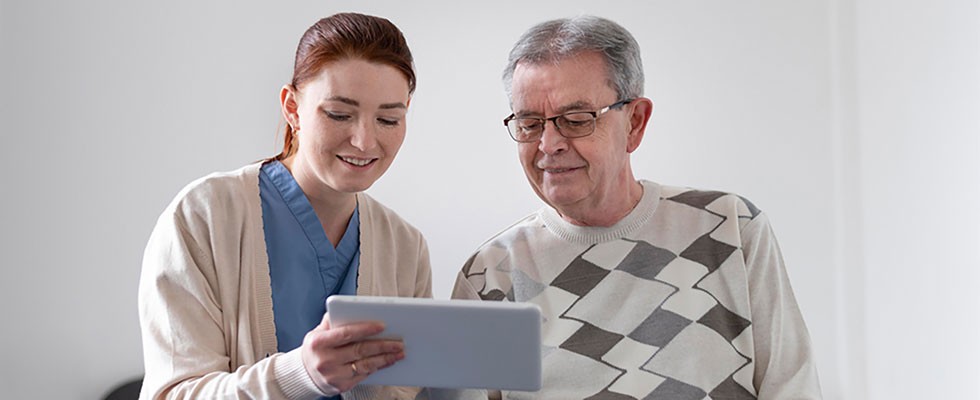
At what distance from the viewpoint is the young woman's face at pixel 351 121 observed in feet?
5.30

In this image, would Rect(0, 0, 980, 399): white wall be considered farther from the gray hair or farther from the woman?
the woman

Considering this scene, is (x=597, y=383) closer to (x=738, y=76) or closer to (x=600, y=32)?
(x=600, y=32)

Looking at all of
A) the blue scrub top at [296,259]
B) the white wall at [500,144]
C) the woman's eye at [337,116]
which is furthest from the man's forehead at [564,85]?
the white wall at [500,144]

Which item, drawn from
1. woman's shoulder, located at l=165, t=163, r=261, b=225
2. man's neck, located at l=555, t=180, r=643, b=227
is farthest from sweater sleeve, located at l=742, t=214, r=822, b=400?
woman's shoulder, located at l=165, t=163, r=261, b=225

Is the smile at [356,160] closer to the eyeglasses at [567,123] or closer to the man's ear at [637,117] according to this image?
the eyeglasses at [567,123]

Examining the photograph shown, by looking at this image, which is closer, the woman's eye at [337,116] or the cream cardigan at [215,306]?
the cream cardigan at [215,306]

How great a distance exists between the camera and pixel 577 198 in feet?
5.65

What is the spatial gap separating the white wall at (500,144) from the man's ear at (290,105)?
1413 millimetres

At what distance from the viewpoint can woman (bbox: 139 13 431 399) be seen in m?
1.51

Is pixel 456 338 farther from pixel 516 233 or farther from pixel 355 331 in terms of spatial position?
pixel 516 233

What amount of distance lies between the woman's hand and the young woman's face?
328mm

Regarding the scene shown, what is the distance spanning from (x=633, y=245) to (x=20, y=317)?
1873 millimetres

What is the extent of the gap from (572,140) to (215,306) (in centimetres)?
66

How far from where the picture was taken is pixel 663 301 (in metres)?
1.73
